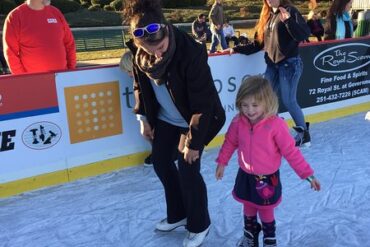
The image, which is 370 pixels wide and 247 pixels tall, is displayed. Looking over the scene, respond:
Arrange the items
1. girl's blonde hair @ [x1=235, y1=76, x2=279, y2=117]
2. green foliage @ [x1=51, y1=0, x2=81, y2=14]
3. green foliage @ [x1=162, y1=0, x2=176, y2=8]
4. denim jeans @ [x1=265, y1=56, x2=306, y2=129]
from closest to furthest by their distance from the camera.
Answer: girl's blonde hair @ [x1=235, y1=76, x2=279, y2=117] → denim jeans @ [x1=265, y1=56, x2=306, y2=129] → green foliage @ [x1=51, y1=0, x2=81, y2=14] → green foliage @ [x1=162, y1=0, x2=176, y2=8]

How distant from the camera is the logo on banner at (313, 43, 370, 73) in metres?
5.56

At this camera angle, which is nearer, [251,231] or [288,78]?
[251,231]

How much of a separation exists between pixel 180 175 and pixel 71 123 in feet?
5.50

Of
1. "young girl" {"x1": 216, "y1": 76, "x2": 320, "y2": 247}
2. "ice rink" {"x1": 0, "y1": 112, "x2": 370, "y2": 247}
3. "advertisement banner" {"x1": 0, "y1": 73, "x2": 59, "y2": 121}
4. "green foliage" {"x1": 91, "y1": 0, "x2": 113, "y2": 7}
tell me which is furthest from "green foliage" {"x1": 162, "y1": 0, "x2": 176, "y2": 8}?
"young girl" {"x1": 216, "y1": 76, "x2": 320, "y2": 247}

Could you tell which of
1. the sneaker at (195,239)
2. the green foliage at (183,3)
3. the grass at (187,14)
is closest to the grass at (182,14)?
the grass at (187,14)

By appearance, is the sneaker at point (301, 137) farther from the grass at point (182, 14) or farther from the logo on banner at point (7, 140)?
the grass at point (182, 14)

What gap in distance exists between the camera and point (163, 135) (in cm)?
276

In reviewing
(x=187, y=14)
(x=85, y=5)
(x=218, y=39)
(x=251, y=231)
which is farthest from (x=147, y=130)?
(x=85, y=5)

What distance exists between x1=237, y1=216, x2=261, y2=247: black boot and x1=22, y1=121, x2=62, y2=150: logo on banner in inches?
76.7

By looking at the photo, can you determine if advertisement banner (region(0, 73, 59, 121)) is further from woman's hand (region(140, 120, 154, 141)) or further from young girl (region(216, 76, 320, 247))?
young girl (region(216, 76, 320, 247))

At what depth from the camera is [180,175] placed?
8.89ft

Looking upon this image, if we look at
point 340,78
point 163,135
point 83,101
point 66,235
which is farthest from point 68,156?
point 340,78

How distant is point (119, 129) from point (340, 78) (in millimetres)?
2926

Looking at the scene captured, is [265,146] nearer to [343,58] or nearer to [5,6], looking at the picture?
[343,58]
